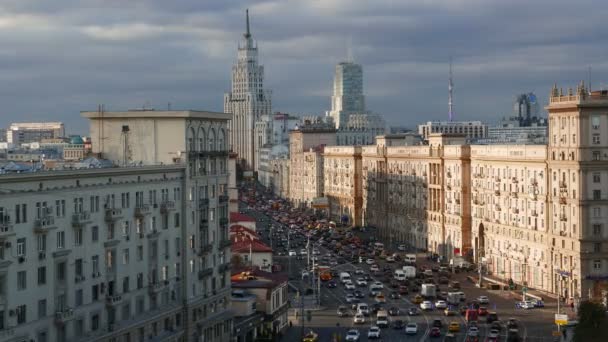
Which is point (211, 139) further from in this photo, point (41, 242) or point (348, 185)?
point (348, 185)

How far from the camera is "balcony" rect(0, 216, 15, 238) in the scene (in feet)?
158

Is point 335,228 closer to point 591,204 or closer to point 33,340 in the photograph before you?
point 591,204

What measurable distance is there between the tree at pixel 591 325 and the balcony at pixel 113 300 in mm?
25623

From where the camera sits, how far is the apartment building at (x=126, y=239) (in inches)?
1982

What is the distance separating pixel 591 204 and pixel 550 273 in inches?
314

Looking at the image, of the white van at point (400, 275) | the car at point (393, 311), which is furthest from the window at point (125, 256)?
the white van at point (400, 275)

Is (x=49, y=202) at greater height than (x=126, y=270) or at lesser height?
greater

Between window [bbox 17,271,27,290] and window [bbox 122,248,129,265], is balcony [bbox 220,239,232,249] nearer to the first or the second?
window [bbox 122,248,129,265]

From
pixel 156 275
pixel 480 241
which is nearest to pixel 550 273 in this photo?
pixel 480 241

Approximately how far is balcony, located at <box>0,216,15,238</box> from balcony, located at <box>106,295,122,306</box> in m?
10.0

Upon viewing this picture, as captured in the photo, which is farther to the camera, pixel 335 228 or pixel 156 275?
pixel 335 228

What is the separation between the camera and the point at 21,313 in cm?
4981

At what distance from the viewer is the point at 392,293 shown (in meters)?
104

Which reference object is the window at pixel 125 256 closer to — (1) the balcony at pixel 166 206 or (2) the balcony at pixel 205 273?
(1) the balcony at pixel 166 206
